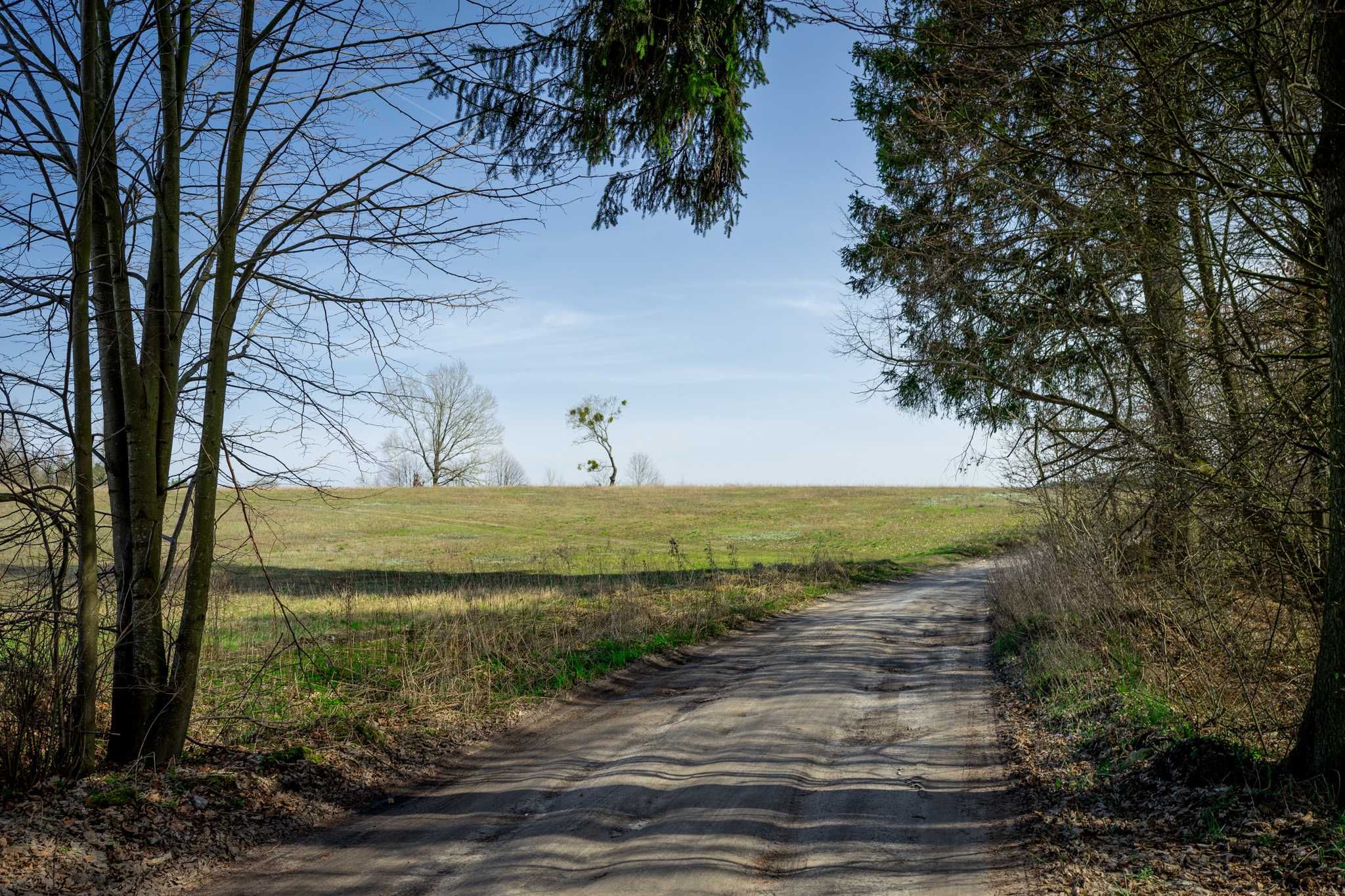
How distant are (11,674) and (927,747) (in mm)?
6983

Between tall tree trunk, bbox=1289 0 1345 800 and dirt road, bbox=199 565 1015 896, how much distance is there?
1.95m

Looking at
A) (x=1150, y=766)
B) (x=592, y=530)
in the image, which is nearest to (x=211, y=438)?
(x=1150, y=766)

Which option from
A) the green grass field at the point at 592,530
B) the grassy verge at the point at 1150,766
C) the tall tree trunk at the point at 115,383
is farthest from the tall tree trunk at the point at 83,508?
the grassy verge at the point at 1150,766

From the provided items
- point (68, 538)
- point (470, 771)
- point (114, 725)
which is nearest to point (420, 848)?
point (470, 771)

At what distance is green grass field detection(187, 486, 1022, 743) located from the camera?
7.98 metres

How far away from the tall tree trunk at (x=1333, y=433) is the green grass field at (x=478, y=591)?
21.7 ft

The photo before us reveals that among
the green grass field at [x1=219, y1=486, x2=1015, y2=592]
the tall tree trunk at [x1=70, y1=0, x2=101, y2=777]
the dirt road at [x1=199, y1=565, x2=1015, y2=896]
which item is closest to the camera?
the dirt road at [x1=199, y1=565, x2=1015, y2=896]

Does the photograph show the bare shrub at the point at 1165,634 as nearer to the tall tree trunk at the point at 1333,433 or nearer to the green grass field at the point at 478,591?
the tall tree trunk at the point at 1333,433

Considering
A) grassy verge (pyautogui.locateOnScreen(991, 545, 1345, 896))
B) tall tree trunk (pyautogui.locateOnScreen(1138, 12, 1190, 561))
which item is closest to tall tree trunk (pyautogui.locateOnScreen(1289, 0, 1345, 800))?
grassy verge (pyautogui.locateOnScreen(991, 545, 1345, 896))

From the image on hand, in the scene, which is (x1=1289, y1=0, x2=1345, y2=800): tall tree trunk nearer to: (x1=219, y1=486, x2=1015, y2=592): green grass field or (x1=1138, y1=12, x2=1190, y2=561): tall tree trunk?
(x1=1138, y1=12, x2=1190, y2=561): tall tree trunk

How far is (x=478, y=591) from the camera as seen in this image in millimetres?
13625

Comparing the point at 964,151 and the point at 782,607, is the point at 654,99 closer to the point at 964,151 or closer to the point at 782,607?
the point at 964,151

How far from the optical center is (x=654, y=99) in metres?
10.4

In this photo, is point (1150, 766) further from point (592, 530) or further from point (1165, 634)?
point (592, 530)
